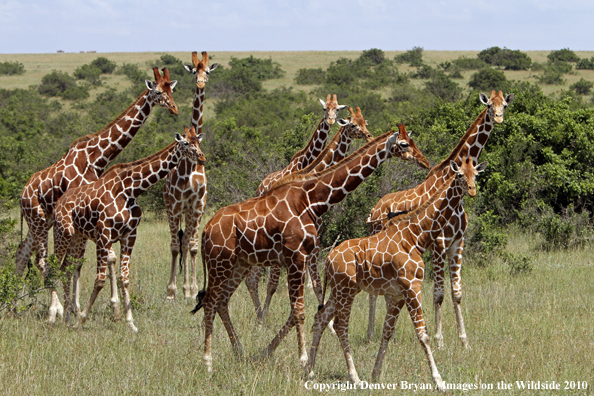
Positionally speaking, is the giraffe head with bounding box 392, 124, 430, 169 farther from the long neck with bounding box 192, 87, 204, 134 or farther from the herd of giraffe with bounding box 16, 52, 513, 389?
the long neck with bounding box 192, 87, 204, 134

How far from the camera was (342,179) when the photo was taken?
270 inches

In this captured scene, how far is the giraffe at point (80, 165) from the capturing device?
9336 mm

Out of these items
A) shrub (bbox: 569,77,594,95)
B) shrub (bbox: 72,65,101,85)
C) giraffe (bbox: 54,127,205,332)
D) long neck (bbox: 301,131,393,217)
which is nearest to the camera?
long neck (bbox: 301,131,393,217)

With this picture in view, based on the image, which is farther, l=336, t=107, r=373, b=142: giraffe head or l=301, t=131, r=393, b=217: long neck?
l=336, t=107, r=373, b=142: giraffe head

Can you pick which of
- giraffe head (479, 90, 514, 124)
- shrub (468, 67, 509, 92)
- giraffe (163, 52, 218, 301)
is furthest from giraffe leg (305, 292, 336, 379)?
shrub (468, 67, 509, 92)

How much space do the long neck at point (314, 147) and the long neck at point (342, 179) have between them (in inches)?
106

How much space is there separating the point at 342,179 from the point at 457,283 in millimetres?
2526

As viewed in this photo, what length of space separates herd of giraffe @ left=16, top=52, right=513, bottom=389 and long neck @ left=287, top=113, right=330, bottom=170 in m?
0.02

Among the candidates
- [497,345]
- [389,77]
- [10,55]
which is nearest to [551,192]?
[497,345]

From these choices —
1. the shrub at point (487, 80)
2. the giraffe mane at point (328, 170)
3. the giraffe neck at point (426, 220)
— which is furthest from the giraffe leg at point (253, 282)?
the shrub at point (487, 80)

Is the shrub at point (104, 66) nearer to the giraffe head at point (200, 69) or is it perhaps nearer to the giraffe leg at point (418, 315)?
the giraffe head at point (200, 69)

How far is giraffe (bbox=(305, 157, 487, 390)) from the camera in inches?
246

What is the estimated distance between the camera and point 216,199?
1494 cm

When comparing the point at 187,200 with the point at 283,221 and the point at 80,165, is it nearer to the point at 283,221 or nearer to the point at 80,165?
the point at 80,165
